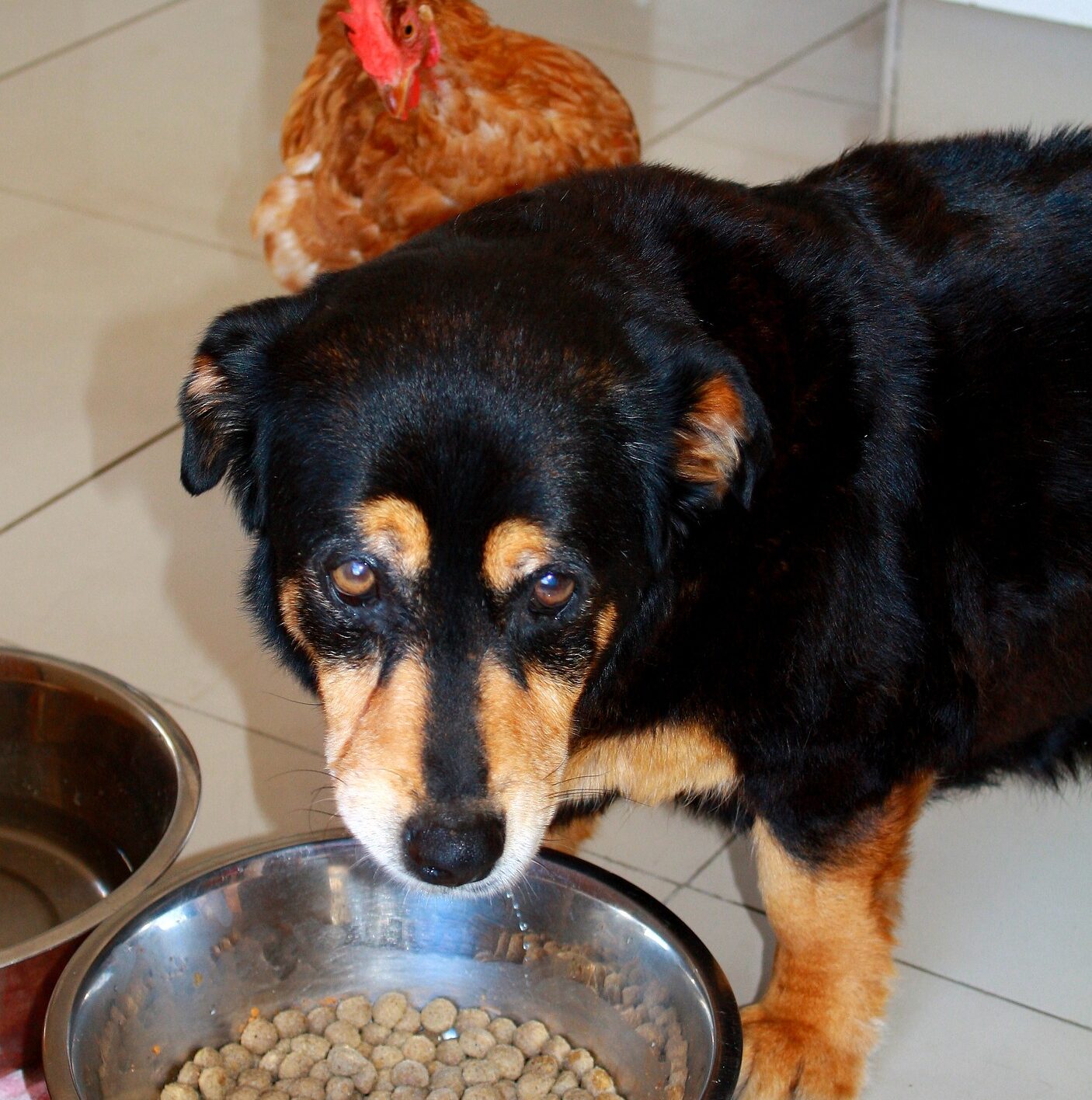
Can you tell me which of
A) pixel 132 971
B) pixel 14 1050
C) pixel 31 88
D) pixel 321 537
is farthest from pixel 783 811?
pixel 31 88

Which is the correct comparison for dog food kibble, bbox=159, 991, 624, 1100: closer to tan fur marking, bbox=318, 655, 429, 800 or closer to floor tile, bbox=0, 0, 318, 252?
tan fur marking, bbox=318, 655, 429, 800

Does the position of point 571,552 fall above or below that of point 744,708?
above

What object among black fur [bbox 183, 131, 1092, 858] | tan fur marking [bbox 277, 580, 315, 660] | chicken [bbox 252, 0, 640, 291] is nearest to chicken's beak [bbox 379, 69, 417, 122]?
chicken [bbox 252, 0, 640, 291]

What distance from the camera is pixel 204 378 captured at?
5.02ft

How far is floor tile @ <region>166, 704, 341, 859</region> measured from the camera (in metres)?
2.16

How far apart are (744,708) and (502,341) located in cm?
50

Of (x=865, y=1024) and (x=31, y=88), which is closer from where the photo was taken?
(x=865, y=1024)

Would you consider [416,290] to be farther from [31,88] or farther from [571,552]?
[31,88]

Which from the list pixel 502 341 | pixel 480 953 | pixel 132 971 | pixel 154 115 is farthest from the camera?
pixel 154 115

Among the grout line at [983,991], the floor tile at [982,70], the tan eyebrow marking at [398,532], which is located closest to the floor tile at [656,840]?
the grout line at [983,991]

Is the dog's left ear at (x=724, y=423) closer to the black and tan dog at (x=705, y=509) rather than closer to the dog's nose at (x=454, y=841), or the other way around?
the black and tan dog at (x=705, y=509)

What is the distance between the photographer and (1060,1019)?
1893 mm

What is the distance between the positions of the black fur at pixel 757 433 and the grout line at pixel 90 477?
127 cm

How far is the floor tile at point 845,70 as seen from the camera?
4.32 m
